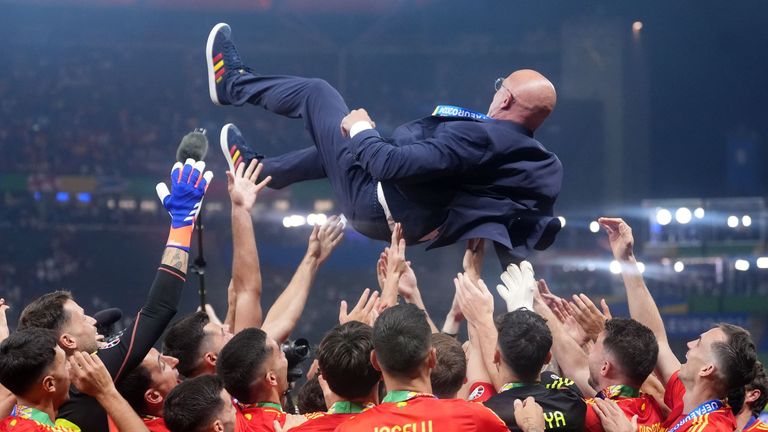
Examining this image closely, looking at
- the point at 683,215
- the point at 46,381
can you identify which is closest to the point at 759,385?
the point at 46,381

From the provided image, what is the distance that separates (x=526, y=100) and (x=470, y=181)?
340mm

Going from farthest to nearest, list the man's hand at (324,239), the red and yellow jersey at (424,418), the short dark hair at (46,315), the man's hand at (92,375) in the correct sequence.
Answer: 1. the man's hand at (324,239)
2. the short dark hair at (46,315)
3. the man's hand at (92,375)
4. the red and yellow jersey at (424,418)

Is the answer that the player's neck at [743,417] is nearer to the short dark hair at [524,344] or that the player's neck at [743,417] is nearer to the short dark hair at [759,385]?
the short dark hair at [759,385]

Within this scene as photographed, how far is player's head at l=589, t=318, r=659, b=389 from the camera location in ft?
8.04

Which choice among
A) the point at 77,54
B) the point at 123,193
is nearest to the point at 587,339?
the point at 123,193

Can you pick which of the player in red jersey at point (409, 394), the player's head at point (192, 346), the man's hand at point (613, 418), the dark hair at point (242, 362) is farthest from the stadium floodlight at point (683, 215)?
the player in red jersey at point (409, 394)

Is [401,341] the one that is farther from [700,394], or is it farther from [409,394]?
[700,394]

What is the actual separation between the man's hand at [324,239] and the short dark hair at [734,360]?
1390mm

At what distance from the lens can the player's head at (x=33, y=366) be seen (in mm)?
2055

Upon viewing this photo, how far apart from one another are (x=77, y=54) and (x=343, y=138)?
968 centimetres

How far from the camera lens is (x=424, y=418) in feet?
6.28

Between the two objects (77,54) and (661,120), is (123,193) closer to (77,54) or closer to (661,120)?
(77,54)

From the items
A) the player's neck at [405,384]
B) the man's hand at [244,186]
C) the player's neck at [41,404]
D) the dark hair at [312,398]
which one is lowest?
the dark hair at [312,398]

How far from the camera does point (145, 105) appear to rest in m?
11.8
